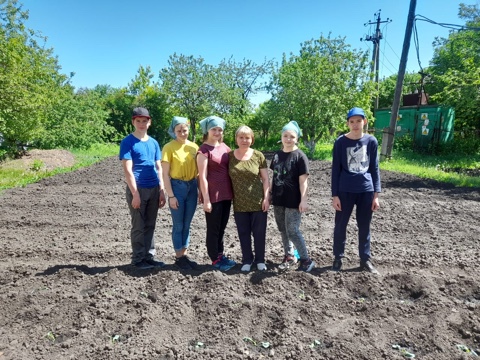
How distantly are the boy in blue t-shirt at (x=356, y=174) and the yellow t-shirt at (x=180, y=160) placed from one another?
1.50 metres

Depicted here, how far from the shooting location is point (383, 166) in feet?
41.4

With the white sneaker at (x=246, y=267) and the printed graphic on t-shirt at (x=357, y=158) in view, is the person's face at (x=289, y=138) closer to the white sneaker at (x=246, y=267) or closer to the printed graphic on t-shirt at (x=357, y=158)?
the printed graphic on t-shirt at (x=357, y=158)

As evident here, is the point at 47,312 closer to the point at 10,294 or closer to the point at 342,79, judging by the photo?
the point at 10,294

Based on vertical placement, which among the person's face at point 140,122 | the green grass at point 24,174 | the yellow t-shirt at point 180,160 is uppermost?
the person's face at point 140,122

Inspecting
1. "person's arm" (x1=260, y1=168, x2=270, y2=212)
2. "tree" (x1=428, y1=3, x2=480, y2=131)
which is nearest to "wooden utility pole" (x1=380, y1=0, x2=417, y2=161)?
"tree" (x1=428, y1=3, x2=480, y2=131)

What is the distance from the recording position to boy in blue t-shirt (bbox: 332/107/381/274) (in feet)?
11.5

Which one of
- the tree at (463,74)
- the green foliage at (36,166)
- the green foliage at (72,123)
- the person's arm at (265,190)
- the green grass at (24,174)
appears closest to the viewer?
the person's arm at (265,190)

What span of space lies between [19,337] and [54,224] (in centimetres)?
348

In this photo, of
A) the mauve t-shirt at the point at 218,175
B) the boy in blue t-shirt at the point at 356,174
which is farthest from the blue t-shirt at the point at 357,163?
the mauve t-shirt at the point at 218,175

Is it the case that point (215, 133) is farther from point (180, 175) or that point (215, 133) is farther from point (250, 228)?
point (250, 228)

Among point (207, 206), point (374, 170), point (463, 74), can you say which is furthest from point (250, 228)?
point (463, 74)

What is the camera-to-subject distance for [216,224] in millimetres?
3605

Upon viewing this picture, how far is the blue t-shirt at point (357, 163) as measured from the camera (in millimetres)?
3523

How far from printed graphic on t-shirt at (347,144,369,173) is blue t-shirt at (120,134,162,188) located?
6.79 ft
